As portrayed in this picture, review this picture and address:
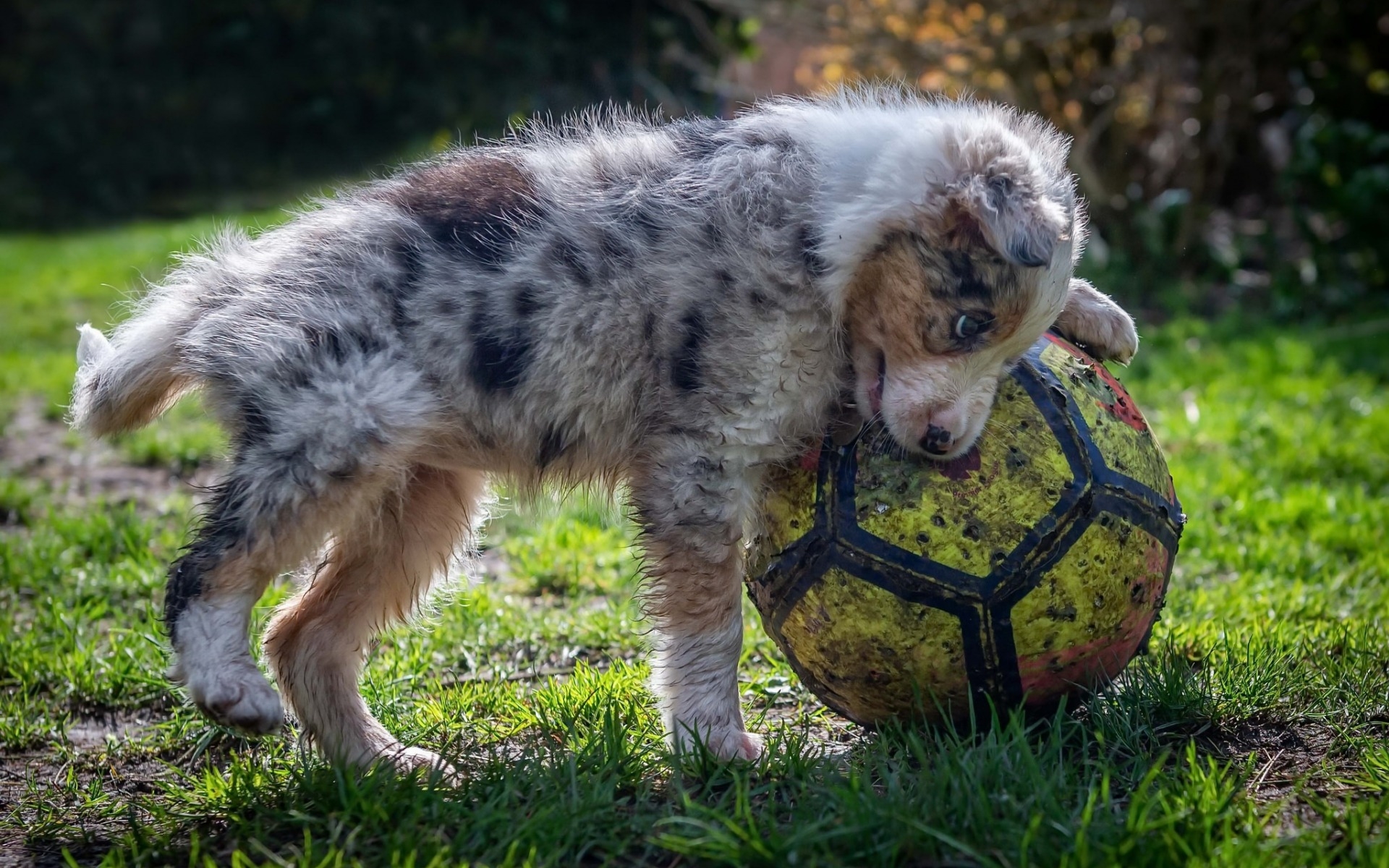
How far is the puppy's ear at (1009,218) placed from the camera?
304 centimetres

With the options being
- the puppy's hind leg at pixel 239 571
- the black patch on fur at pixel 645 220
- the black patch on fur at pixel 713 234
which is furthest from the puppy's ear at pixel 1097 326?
the puppy's hind leg at pixel 239 571

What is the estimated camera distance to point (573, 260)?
328 cm

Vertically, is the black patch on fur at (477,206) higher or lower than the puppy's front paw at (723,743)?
higher

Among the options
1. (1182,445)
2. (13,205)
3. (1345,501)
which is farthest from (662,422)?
(13,205)

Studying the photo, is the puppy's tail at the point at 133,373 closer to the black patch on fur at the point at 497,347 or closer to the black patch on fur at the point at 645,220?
the black patch on fur at the point at 497,347

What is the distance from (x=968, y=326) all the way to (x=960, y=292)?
87 millimetres

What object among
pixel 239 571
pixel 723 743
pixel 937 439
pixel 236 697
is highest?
pixel 937 439

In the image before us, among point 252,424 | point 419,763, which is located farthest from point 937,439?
point 252,424

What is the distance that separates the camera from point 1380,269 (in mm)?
8547

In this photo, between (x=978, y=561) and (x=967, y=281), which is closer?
(x=978, y=561)

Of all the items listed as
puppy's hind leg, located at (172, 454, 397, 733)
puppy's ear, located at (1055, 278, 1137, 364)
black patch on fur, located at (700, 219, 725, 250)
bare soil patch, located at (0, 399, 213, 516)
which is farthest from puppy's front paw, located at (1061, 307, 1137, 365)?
bare soil patch, located at (0, 399, 213, 516)

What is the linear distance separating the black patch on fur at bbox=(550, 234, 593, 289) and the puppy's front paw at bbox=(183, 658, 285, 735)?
1263 mm

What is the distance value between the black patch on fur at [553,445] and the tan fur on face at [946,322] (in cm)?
83

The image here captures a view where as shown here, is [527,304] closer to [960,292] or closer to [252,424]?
[252,424]
